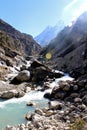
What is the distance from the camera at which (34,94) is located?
43125 millimetres

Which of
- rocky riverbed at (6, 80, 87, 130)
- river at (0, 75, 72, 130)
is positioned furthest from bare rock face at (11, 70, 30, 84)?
rocky riverbed at (6, 80, 87, 130)

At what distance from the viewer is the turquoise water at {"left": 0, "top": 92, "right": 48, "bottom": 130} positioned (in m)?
28.6

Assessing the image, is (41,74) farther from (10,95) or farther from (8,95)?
(8,95)

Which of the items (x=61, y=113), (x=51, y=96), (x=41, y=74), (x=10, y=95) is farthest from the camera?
(x=41, y=74)

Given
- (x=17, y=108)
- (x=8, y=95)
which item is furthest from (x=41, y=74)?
(x=17, y=108)

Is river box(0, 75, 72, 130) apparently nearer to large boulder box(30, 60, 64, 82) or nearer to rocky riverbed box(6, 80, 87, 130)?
rocky riverbed box(6, 80, 87, 130)

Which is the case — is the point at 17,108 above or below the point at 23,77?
below

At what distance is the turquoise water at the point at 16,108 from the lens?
1127 inches

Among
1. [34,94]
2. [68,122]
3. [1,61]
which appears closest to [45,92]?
[34,94]

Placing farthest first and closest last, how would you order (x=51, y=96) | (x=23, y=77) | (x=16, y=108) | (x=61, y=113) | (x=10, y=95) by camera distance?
(x=23, y=77), (x=51, y=96), (x=10, y=95), (x=16, y=108), (x=61, y=113)

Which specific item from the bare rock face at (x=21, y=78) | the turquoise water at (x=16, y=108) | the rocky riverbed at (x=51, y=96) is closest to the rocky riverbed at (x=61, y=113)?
the rocky riverbed at (x=51, y=96)

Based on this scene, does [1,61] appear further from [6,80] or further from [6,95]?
[6,95]

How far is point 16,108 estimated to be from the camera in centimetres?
3403

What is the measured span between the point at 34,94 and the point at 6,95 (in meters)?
5.11
